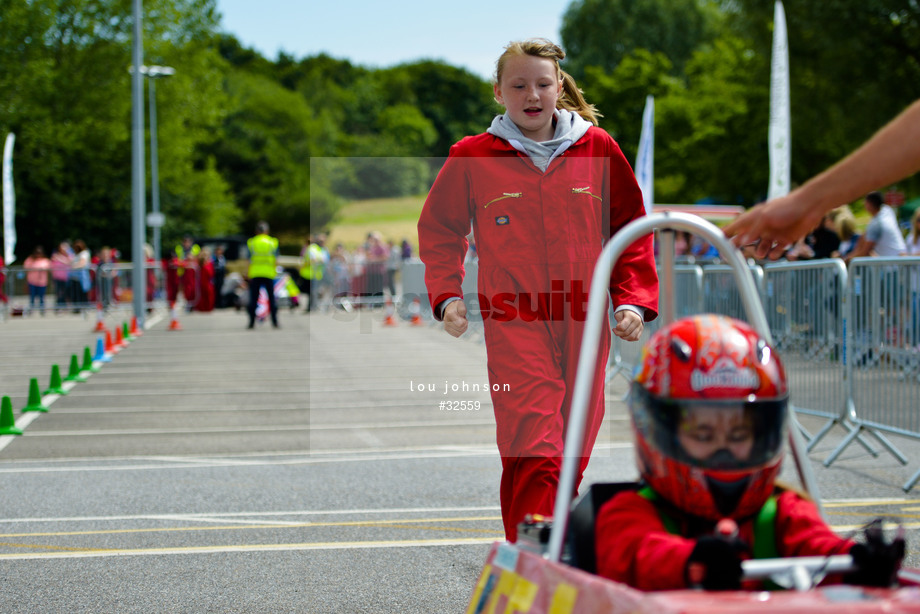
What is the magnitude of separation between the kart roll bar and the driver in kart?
0.44 feet

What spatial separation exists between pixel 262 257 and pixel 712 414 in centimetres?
1871

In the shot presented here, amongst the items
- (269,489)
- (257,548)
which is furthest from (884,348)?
(257,548)

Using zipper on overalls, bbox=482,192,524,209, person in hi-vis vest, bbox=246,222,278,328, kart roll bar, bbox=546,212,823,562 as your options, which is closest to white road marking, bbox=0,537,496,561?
zipper on overalls, bbox=482,192,524,209

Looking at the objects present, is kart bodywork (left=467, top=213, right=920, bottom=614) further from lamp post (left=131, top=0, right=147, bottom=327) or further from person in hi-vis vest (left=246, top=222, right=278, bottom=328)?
lamp post (left=131, top=0, right=147, bottom=327)

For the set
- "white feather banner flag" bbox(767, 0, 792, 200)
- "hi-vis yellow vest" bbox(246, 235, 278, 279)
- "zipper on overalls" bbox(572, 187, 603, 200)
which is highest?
"white feather banner flag" bbox(767, 0, 792, 200)

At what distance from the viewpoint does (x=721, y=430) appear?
98.6 inches

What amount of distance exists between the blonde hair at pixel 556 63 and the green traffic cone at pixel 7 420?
6726mm

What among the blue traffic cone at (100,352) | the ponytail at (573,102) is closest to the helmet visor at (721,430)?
the ponytail at (573,102)

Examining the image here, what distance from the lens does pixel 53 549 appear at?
5535 mm

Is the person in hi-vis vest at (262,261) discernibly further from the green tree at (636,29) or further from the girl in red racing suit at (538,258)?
the green tree at (636,29)

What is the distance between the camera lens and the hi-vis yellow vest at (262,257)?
814 inches

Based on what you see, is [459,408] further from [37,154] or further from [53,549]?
[37,154]

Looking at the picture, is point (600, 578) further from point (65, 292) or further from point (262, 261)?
point (65, 292)

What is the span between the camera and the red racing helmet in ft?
8.19
